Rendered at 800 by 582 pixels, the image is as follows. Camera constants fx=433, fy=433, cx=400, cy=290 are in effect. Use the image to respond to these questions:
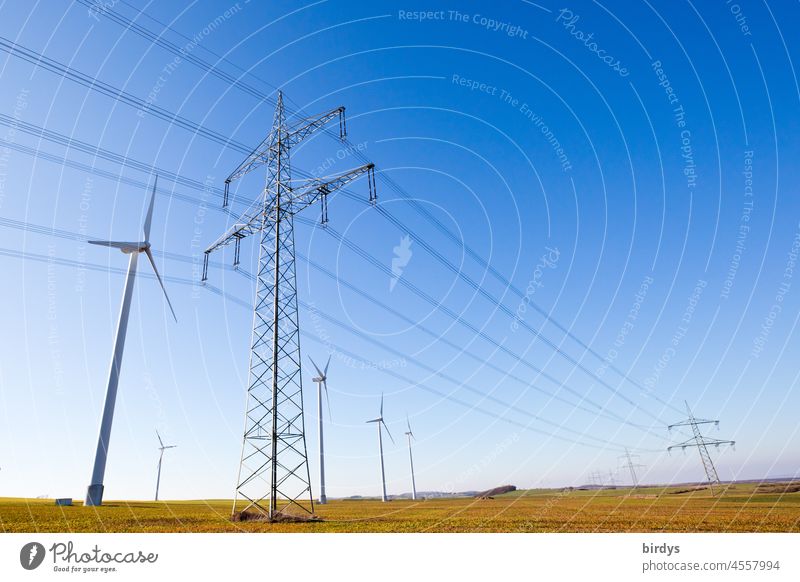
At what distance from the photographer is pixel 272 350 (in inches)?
1001

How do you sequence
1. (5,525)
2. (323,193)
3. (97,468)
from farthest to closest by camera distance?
(97,468), (323,193), (5,525)
